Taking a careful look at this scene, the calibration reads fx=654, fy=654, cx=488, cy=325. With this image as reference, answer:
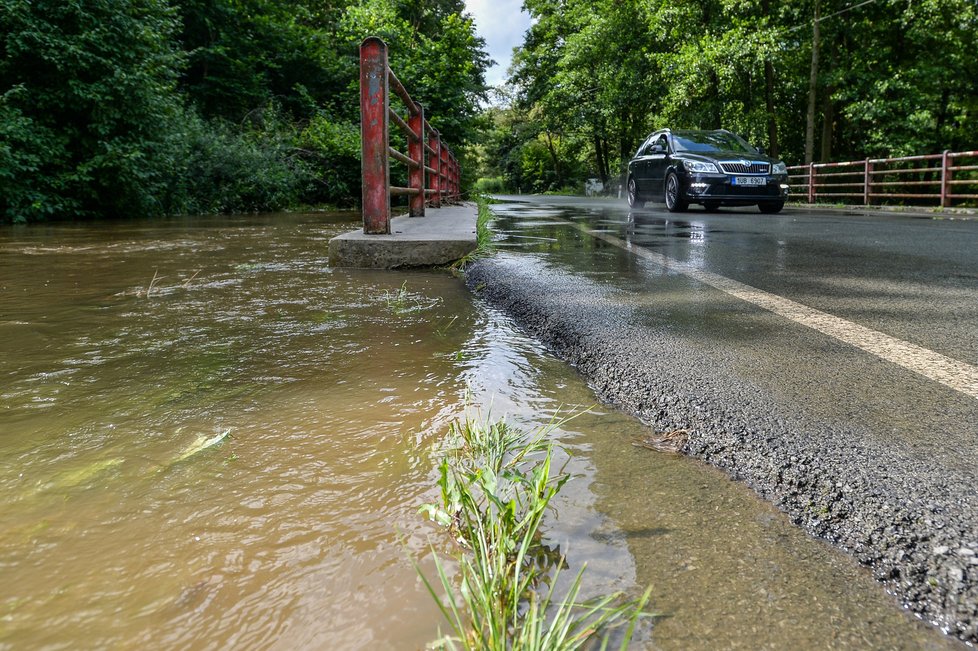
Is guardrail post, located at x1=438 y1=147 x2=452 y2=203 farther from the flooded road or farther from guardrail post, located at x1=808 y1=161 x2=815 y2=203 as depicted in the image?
guardrail post, located at x1=808 y1=161 x2=815 y2=203

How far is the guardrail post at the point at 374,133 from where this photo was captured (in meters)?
4.72

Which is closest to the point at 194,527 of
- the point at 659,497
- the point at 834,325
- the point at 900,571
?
the point at 659,497

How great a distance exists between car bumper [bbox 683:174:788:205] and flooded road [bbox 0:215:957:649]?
9.61 m

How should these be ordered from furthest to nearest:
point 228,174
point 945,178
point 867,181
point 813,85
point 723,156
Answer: point 813,85 → point 867,181 → point 228,174 → point 945,178 → point 723,156

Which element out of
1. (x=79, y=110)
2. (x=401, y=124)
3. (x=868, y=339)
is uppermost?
(x=79, y=110)

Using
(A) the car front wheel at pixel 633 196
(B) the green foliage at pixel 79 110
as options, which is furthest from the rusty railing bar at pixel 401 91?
(A) the car front wheel at pixel 633 196

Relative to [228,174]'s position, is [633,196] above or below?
below

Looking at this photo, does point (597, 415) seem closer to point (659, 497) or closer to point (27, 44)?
point (659, 497)

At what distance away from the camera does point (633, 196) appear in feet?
46.2

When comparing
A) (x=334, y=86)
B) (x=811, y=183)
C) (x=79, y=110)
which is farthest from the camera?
(x=334, y=86)

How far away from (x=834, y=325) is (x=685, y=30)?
2428 centimetres

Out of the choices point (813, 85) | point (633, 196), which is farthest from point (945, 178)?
point (813, 85)

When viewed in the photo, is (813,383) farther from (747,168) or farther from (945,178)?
(945,178)

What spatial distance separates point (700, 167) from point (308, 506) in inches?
441
